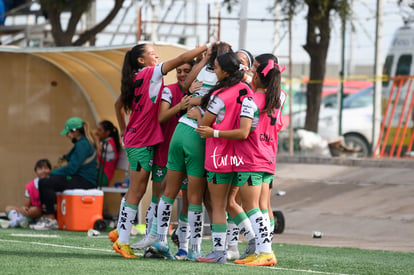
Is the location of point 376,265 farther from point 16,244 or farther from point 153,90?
point 16,244

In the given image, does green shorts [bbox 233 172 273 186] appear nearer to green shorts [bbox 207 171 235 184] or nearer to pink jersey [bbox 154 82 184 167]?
green shorts [bbox 207 171 235 184]

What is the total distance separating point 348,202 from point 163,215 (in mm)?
7448

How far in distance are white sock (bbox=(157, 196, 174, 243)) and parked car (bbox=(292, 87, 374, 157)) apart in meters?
12.6

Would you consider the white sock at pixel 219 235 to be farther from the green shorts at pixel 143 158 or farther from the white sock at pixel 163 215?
the green shorts at pixel 143 158

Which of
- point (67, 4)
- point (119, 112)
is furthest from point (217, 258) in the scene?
point (67, 4)

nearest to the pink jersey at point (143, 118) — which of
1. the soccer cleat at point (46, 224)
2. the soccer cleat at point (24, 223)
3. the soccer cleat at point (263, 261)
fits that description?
the soccer cleat at point (263, 261)

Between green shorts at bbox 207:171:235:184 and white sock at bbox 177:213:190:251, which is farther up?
green shorts at bbox 207:171:235:184

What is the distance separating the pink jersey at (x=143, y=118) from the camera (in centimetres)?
892

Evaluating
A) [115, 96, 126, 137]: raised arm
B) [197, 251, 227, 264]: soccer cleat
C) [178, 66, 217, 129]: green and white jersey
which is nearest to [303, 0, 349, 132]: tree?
Answer: [115, 96, 126, 137]: raised arm

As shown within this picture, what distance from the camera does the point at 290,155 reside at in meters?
21.4

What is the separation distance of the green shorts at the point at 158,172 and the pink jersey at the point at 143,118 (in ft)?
0.87

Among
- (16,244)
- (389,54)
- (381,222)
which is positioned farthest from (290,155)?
(16,244)

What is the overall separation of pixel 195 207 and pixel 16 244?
245 cm

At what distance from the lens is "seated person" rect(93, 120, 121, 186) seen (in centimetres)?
1392
